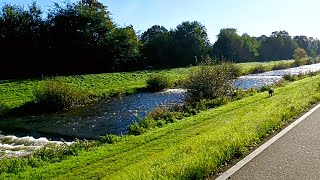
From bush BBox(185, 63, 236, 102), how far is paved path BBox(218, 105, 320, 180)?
15691mm

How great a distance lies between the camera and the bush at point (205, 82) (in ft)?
83.0

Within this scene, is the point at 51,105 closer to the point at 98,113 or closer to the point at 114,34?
the point at 98,113

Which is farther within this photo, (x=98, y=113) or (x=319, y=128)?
(x=98, y=113)

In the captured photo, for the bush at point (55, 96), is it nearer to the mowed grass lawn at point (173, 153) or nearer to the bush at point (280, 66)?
the mowed grass lawn at point (173, 153)

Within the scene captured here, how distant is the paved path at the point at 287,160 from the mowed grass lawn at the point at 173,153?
17.8 inches

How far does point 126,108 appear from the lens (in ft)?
90.1

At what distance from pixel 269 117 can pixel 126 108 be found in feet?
57.8

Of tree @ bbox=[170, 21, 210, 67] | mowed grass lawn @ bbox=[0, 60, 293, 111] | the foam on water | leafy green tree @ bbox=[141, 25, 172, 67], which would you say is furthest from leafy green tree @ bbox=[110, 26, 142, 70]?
the foam on water

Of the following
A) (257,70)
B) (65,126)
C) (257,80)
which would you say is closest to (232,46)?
(257,70)

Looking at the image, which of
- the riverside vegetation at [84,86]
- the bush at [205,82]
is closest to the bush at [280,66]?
the riverside vegetation at [84,86]

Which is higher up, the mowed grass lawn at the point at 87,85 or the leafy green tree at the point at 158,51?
the leafy green tree at the point at 158,51

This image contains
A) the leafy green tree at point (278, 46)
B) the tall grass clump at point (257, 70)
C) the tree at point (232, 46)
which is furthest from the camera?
the leafy green tree at point (278, 46)

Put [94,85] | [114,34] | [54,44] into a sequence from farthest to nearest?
[114,34] < [54,44] < [94,85]

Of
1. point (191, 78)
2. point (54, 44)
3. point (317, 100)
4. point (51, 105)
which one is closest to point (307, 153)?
point (317, 100)
